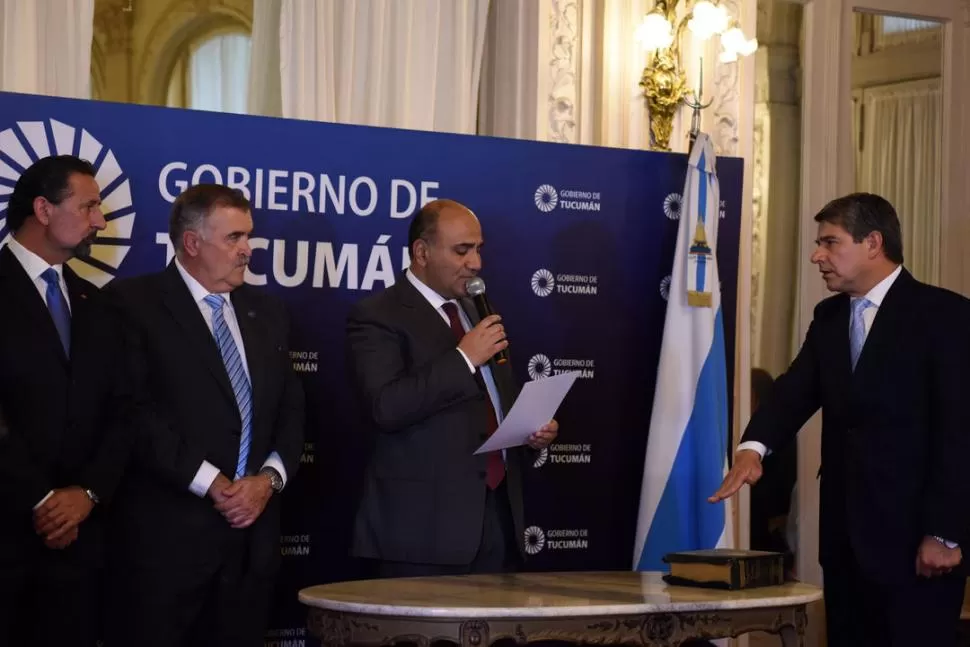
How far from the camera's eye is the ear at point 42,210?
3.90 metres

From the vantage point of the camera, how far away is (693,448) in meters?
5.39

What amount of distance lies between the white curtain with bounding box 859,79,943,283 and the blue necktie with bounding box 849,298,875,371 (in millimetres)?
3120

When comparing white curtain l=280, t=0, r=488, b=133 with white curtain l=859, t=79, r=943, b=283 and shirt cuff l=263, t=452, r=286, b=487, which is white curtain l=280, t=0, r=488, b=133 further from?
white curtain l=859, t=79, r=943, b=283

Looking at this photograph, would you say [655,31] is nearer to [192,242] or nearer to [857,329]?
[857,329]

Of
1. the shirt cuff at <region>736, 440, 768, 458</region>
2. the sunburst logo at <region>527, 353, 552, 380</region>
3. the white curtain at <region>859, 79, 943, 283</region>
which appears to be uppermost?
the white curtain at <region>859, 79, 943, 283</region>

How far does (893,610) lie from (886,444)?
0.48 m

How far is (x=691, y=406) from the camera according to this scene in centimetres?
541

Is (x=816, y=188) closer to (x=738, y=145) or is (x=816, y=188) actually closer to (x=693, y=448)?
(x=738, y=145)

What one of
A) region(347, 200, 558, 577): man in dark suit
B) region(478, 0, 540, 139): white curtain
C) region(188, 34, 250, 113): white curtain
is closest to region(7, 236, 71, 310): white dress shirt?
region(347, 200, 558, 577): man in dark suit

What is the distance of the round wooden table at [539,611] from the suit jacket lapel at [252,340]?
67 cm

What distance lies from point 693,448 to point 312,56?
89.7 inches

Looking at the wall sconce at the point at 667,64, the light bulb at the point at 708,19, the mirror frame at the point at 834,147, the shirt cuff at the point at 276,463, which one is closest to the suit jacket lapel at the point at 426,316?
the shirt cuff at the point at 276,463

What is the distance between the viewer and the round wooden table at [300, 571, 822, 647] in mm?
3363

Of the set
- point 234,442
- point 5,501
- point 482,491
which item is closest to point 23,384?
point 5,501
